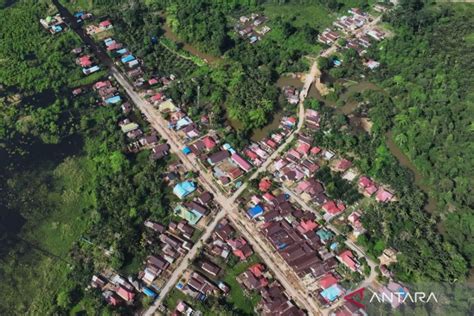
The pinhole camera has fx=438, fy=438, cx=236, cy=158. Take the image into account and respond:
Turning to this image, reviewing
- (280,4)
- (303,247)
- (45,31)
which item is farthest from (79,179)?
(280,4)

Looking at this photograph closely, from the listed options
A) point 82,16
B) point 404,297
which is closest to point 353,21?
point 82,16

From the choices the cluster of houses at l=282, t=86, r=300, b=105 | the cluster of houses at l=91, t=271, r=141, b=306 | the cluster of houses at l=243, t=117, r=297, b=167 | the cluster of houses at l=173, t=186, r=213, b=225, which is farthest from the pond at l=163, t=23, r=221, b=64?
the cluster of houses at l=91, t=271, r=141, b=306

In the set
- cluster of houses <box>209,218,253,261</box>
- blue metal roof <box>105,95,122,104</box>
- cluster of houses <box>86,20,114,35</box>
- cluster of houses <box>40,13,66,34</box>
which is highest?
cluster of houses <box>40,13,66,34</box>

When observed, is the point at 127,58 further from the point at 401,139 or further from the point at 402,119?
the point at 401,139

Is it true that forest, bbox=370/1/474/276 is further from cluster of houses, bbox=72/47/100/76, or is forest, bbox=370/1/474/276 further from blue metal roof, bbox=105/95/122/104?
cluster of houses, bbox=72/47/100/76

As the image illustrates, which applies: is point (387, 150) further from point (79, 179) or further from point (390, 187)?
point (79, 179)

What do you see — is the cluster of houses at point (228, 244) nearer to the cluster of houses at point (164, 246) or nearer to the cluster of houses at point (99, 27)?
the cluster of houses at point (164, 246)

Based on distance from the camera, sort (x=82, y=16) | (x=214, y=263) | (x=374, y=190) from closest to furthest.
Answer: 1. (x=214, y=263)
2. (x=374, y=190)
3. (x=82, y=16)
